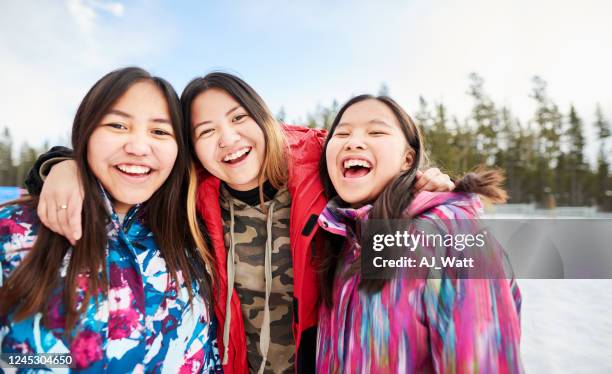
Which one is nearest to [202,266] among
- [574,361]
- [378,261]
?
[378,261]

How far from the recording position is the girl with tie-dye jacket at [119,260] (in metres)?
1.57

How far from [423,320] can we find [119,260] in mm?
1533

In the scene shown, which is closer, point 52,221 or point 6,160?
point 52,221

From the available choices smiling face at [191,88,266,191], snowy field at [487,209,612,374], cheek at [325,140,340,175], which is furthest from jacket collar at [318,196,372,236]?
snowy field at [487,209,612,374]

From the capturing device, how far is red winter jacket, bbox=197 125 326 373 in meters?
1.90

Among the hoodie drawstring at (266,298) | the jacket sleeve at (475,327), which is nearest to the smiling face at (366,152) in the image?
the hoodie drawstring at (266,298)

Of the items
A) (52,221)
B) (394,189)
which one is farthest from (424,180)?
(52,221)

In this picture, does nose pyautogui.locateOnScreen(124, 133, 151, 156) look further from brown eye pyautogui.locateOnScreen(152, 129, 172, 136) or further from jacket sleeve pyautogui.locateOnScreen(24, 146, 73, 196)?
jacket sleeve pyautogui.locateOnScreen(24, 146, 73, 196)

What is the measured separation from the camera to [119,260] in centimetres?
175

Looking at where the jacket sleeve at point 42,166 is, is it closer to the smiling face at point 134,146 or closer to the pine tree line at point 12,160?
the smiling face at point 134,146

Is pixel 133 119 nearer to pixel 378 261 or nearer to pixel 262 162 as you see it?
pixel 262 162

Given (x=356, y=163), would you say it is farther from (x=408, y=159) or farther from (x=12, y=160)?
(x=12, y=160)

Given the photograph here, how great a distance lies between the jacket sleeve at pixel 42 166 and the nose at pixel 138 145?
1.57 feet

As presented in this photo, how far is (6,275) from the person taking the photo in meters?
1.58
